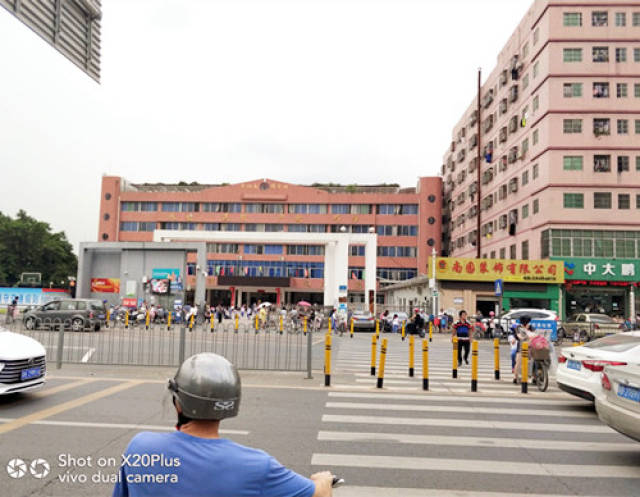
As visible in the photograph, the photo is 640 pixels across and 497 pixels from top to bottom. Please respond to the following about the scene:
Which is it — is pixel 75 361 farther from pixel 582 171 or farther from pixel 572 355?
pixel 582 171

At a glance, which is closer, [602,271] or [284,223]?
[602,271]

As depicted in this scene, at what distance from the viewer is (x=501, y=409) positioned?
28.4 ft

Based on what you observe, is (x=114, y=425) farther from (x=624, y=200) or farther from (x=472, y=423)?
(x=624, y=200)

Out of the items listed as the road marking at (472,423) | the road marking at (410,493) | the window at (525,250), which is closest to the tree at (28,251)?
the window at (525,250)

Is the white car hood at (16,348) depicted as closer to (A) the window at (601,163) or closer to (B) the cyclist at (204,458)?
(B) the cyclist at (204,458)

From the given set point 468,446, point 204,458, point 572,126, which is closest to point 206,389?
point 204,458

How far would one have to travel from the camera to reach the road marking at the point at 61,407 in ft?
21.9

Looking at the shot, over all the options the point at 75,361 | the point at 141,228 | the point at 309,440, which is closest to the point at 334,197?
the point at 141,228

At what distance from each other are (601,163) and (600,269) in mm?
7667

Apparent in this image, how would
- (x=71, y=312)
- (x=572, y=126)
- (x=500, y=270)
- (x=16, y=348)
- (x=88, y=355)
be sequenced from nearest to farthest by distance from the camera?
(x=16, y=348)
(x=88, y=355)
(x=71, y=312)
(x=500, y=270)
(x=572, y=126)

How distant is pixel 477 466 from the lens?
5.53m

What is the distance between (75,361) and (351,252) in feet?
186

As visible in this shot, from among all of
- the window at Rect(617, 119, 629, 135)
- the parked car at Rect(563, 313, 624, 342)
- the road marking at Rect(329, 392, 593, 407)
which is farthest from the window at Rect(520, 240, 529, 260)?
the road marking at Rect(329, 392, 593, 407)

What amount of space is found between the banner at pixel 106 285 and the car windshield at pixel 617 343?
3330cm
